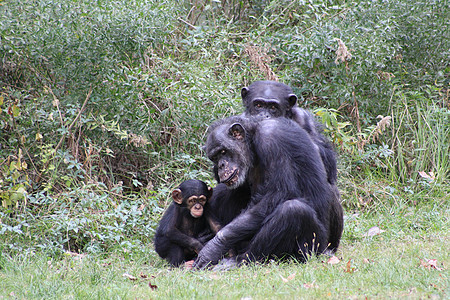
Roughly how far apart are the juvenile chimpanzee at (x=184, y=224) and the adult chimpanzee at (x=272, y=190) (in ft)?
0.95

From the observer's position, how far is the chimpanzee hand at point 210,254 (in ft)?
18.0

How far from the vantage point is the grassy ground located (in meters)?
4.12

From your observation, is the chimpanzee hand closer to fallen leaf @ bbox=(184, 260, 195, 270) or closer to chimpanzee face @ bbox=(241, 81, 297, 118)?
fallen leaf @ bbox=(184, 260, 195, 270)

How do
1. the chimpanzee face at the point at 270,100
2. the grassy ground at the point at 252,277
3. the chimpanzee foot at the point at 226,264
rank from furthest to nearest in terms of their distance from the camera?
the chimpanzee face at the point at 270,100 → the chimpanzee foot at the point at 226,264 → the grassy ground at the point at 252,277

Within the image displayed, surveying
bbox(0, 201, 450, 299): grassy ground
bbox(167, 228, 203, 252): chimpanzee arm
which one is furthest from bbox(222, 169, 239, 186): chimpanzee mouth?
bbox(0, 201, 450, 299): grassy ground

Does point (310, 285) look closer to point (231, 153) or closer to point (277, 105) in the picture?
point (231, 153)

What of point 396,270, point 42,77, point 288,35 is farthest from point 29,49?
point 396,270

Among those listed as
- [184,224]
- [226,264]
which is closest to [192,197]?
[184,224]

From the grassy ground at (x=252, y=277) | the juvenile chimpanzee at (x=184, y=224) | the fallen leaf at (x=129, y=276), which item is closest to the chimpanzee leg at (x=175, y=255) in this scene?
the juvenile chimpanzee at (x=184, y=224)

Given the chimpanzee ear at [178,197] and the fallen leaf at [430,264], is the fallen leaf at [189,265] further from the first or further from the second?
the fallen leaf at [430,264]

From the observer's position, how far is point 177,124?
802cm

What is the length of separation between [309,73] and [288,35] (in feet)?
2.07

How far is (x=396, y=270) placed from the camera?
14.8 feet

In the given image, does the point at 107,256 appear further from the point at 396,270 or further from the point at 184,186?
the point at 396,270
